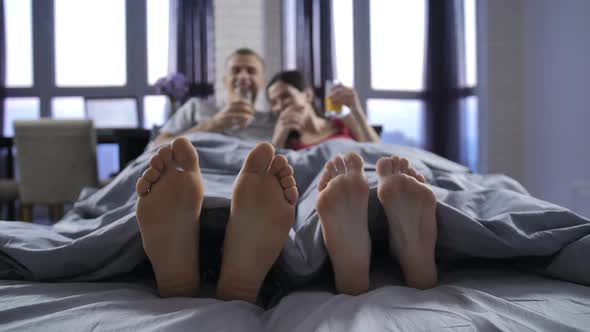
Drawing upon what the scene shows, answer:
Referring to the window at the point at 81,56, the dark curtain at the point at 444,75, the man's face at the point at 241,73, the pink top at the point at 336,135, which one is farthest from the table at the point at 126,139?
the dark curtain at the point at 444,75

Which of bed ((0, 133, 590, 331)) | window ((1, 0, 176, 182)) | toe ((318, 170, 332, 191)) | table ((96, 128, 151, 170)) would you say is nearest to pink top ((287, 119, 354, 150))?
bed ((0, 133, 590, 331))

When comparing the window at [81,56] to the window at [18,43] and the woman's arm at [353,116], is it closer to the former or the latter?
the window at [18,43]

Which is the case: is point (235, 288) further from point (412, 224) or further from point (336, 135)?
point (336, 135)

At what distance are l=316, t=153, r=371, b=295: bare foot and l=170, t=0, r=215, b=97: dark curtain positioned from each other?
11.0 feet

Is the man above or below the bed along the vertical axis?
above

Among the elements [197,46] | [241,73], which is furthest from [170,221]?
[197,46]

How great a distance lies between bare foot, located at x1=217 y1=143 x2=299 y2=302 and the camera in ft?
2.21

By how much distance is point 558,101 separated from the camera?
2902 mm

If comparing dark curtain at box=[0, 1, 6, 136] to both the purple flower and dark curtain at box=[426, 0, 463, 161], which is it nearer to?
the purple flower

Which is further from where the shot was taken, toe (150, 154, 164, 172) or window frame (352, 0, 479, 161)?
window frame (352, 0, 479, 161)

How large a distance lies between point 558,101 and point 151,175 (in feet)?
9.71

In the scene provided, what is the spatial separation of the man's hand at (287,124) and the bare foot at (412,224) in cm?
102

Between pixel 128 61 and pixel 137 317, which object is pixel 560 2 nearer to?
pixel 137 317

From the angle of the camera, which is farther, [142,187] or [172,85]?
[172,85]
